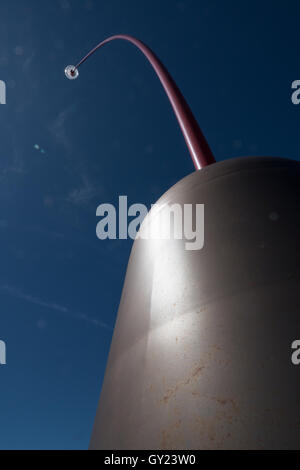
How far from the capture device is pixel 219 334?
1793 millimetres

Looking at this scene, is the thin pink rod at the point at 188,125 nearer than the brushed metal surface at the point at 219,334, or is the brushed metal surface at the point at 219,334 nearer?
the brushed metal surface at the point at 219,334

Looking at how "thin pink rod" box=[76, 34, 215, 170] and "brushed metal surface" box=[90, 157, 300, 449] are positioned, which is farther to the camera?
"thin pink rod" box=[76, 34, 215, 170]

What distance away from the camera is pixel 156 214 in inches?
116

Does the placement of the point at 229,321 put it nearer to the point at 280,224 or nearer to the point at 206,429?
the point at 206,429

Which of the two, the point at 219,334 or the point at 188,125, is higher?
the point at 188,125

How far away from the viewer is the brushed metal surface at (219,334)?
4.98 feet

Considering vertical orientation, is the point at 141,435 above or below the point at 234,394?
below

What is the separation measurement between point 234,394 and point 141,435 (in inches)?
21.3

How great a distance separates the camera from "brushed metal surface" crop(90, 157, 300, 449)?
4.98 ft

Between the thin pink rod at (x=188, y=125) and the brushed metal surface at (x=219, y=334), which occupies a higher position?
the thin pink rod at (x=188, y=125)

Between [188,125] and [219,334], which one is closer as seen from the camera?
[219,334]

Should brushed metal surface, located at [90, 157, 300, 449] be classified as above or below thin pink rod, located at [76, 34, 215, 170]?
below
